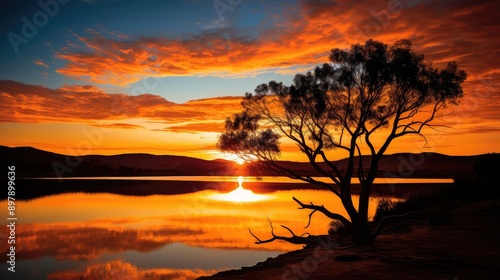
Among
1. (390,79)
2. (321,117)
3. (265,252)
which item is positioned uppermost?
(390,79)

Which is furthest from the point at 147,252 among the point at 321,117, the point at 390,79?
the point at 390,79

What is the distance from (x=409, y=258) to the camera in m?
13.4

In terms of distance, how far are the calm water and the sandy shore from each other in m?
4.15

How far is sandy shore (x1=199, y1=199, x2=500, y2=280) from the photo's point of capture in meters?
12.1

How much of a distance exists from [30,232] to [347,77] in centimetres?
2434

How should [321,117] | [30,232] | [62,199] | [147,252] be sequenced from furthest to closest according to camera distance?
1. [62,199]
2. [30,232]
3. [147,252]
4. [321,117]

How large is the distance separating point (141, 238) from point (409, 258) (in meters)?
18.0

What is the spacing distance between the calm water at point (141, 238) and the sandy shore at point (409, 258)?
4.15m

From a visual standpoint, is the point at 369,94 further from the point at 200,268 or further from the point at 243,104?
the point at 200,268

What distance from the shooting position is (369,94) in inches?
685

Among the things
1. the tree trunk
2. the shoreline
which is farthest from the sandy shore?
the shoreline

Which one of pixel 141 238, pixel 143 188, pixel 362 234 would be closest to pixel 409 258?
pixel 362 234

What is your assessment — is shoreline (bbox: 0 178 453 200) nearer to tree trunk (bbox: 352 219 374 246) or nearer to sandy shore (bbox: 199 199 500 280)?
sandy shore (bbox: 199 199 500 280)

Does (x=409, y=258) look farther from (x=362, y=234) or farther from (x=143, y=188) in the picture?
(x=143, y=188)
